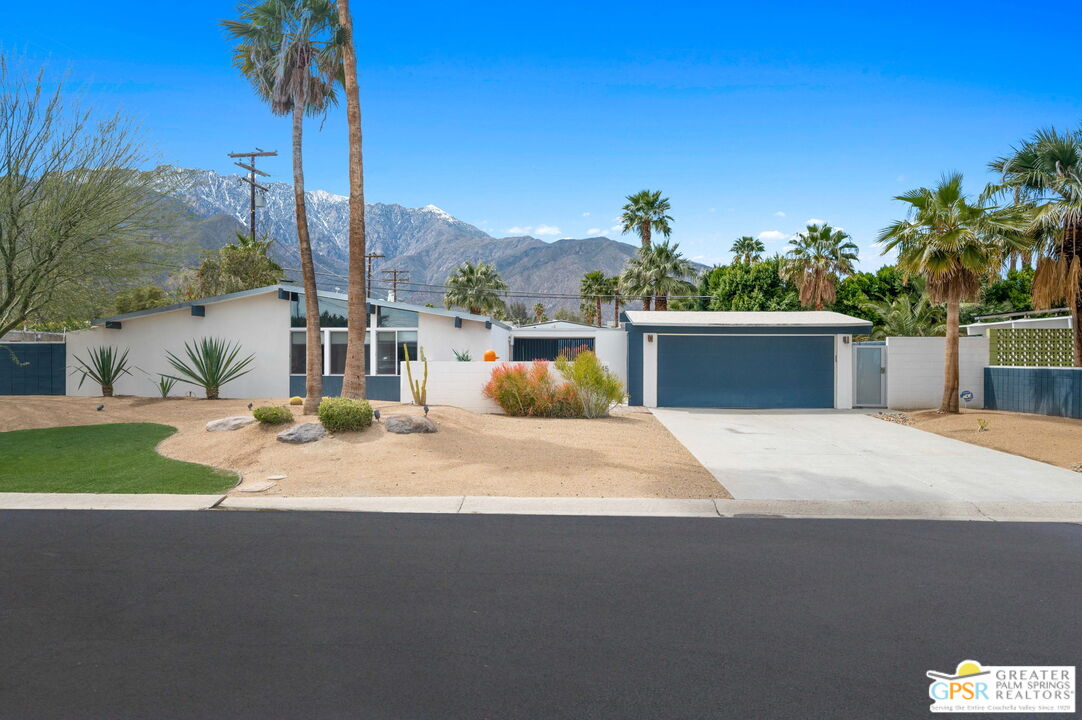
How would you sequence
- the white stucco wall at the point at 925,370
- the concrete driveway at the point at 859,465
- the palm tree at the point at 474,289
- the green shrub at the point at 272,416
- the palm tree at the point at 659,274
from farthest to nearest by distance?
1. the palm tree at the point at 474,289
2. the palm tree at the point at 659,274
3. the white stucco wall at the point at 925,370
4. the green shrub at the point at 272,416
5. the concrete driveway at the point at 859,465

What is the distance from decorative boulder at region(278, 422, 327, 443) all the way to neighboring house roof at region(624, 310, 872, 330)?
11143mm

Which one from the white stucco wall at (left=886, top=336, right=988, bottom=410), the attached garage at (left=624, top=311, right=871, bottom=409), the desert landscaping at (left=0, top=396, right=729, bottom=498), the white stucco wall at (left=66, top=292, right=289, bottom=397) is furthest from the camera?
the white stucco wall at (left=66, top=292, right=289, bottom=397)

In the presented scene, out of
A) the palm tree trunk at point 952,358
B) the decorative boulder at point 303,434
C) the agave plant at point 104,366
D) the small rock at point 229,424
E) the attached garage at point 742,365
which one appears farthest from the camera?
the attached garage at point 742,365

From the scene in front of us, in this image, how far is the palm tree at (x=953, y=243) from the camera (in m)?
17.1

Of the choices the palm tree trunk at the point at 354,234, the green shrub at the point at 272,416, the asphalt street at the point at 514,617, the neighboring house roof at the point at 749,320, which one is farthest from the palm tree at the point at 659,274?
the asphalt street at the point at 514,617

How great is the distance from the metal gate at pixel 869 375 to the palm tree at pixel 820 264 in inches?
636

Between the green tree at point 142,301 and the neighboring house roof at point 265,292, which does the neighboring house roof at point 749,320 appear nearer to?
the neighboring house roof at point 265,292

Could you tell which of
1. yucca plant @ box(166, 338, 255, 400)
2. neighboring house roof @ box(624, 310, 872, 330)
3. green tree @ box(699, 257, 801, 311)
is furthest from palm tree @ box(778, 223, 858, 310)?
yucca plant @ box(166, 338, 255, 400)

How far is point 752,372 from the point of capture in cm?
2119

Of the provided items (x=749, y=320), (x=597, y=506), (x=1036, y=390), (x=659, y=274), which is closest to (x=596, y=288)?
(x=659, y=274)

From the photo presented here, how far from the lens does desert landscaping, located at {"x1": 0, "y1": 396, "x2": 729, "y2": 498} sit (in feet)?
30.4

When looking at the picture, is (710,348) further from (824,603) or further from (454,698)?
(454,698)

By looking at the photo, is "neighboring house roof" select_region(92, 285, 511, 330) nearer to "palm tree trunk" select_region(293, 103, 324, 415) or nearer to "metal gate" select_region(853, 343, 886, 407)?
"palm tree trunk" select_region(293, 103, 324, 415)

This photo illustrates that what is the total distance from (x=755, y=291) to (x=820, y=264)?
427cm
